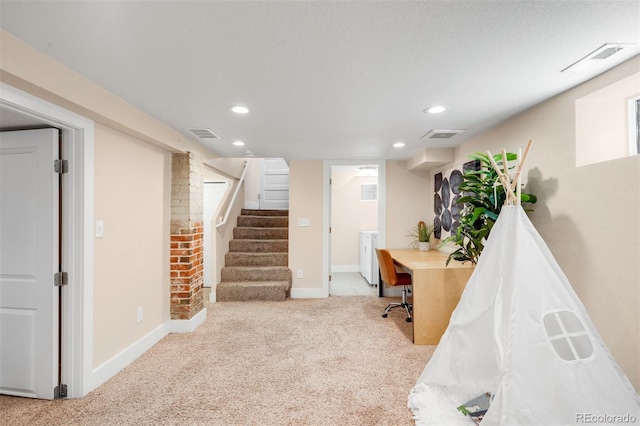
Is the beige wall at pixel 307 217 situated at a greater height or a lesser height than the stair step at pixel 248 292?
greater

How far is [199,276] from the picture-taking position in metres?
3.51

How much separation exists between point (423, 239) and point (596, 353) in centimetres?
291

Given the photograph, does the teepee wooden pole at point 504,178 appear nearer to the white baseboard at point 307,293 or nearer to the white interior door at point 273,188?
the white baseboard at point 307,293

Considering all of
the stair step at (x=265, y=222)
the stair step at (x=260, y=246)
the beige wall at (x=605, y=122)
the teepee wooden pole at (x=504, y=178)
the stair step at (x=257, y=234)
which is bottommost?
the stair step at (x=260, y=246)

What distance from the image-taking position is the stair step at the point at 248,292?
4266mm

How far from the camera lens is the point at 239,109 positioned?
239 centimetres

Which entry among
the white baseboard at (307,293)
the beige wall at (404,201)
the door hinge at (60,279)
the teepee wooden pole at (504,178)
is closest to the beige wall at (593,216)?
the teepee wooden pole at (504,178)

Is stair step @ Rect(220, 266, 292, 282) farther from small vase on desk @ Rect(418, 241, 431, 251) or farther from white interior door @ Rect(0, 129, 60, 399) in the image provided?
white interior door @ Rect(0, 129, 60, 399)

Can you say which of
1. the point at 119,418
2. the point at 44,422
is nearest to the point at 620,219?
the point at 119,418

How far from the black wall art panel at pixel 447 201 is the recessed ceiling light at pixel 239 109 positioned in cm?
246

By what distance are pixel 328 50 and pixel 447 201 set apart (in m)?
3.05

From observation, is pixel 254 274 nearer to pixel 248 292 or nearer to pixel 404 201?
pixel 248 292

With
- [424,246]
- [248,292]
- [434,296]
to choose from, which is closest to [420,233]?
[424,246]

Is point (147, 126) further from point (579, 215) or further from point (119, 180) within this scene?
point (579, 215)
